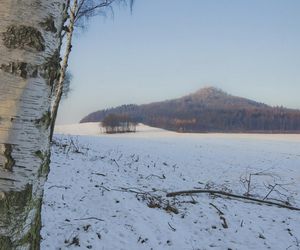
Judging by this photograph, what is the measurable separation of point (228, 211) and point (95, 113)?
16451 centimetres

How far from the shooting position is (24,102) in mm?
1319

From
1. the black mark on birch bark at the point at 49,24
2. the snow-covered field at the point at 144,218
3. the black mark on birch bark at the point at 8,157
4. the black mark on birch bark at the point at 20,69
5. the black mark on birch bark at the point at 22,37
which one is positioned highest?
the black mark on birch bark at the point at 49,24

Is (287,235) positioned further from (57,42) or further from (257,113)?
(257,113)

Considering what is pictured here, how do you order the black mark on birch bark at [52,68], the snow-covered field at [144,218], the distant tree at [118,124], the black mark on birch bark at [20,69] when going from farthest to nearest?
the distant tree at [118,124] → the snow-covered field at [144,218] → the black mark on birch bark at [52,68] → the black mark on birch bark at [20,69]

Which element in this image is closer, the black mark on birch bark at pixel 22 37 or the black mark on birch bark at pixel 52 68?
the black mark on birch bark at pixel 22 37

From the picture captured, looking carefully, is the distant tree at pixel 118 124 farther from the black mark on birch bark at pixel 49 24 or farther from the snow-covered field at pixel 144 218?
the black mark on birch bark at pixel 49 24

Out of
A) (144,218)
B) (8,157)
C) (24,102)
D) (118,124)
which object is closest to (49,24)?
(24,102)

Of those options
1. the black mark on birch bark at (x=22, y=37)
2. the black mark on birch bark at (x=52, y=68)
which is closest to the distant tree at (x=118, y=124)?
the black mark on birch bark at (x=52, y=68)

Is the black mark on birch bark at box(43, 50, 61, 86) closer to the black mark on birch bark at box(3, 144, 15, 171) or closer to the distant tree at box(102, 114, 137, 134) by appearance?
the black mark on birch bark at box(3, 144, 15, 171)

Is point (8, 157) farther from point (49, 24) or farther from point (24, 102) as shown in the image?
point (49, 24)

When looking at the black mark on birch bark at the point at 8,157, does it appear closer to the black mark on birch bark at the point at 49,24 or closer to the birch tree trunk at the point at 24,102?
the birch tree trunk at the point at 24,102

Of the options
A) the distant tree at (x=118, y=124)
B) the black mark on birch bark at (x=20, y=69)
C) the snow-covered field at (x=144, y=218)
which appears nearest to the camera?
the black mark on birch bark at (x=20, y=69)

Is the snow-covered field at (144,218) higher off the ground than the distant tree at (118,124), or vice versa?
the distant tree at (118,124)

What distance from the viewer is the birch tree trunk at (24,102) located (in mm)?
1288
